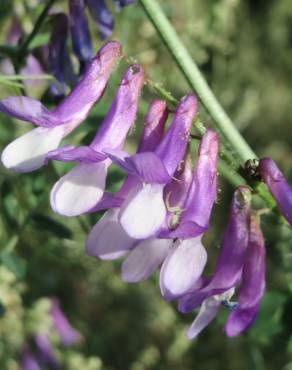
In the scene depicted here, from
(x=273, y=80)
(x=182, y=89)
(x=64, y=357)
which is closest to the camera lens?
(x=64, y=357)

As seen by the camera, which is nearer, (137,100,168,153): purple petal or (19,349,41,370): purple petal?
(137,100,168,153): purple petal

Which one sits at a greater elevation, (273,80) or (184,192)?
(184,192)

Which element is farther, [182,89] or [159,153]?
[182,89]

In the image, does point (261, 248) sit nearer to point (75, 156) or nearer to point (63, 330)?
point (75, 156)

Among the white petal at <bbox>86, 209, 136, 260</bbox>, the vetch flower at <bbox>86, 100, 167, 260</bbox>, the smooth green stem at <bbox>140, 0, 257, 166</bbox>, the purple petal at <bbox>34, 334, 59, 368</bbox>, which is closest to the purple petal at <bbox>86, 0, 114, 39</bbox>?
the smooth green stem at <bbox>140, 0, 257, 166</bbox>

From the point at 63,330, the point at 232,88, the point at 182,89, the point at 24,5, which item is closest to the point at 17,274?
the point at 24,5

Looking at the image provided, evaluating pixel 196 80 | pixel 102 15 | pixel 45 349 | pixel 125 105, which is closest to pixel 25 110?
pixel 125 105

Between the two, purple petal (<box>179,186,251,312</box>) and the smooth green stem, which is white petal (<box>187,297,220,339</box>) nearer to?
purple petal (<box>179,186,251,312</box>)
